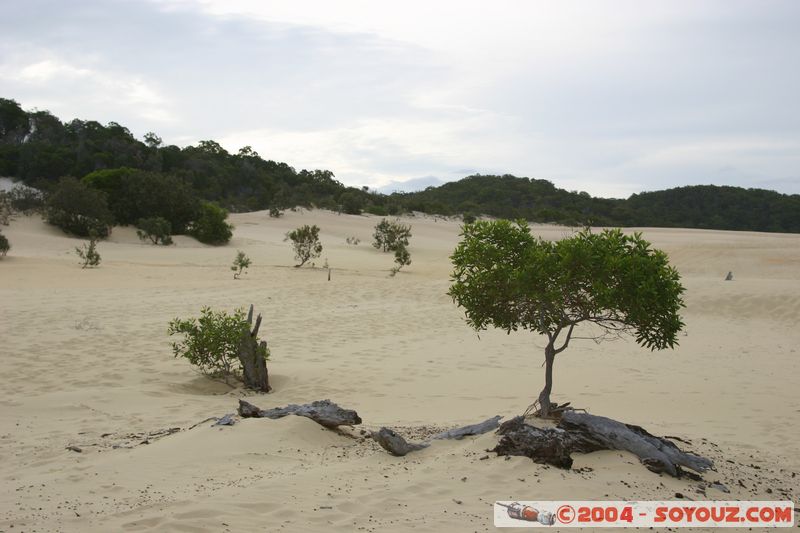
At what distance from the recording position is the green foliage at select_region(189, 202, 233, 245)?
31.7 m

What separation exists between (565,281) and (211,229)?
2792cm

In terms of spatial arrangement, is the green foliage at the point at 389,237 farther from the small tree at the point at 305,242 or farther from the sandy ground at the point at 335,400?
the sandy ground at the point at 335,400

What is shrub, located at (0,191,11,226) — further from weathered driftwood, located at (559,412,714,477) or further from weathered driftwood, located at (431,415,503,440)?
weathered driftwood, located at (559,412,714,477)

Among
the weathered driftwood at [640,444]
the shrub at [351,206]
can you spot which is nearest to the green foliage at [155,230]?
the shrub at [351,206]

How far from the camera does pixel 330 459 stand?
584 cm

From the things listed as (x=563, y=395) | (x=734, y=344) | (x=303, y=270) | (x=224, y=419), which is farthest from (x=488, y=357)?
(x=303, y=270)

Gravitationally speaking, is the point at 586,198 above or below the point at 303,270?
above

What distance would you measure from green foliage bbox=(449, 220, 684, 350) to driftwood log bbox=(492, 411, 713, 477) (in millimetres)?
952

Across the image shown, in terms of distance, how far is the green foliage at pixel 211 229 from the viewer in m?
31.7

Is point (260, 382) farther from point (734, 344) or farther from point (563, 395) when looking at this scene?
point (734, 344)

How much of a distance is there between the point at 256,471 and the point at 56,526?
160 centimetres

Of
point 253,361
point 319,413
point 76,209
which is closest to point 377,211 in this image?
point 76,209

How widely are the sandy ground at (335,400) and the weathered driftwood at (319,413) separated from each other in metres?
0.14

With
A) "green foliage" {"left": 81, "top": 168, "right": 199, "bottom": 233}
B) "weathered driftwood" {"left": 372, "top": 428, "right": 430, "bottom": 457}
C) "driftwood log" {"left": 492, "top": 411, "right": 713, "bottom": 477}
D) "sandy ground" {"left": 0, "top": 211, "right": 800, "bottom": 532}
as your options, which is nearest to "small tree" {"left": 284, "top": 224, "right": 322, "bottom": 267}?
"sandy ground" {"left": 0, "top": 211, "right": 800, "bottom": 532}
